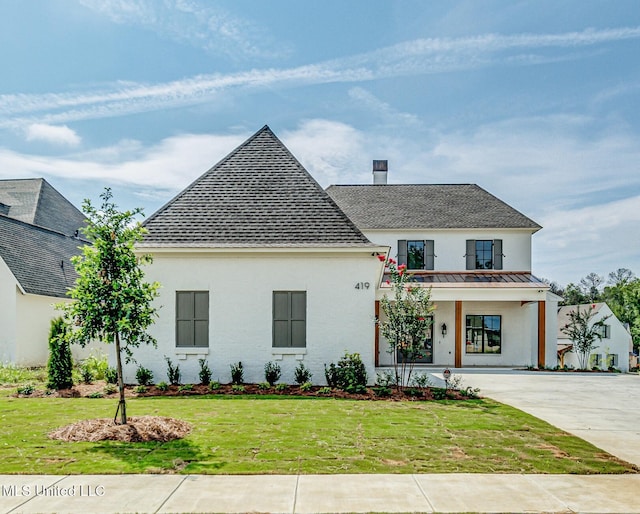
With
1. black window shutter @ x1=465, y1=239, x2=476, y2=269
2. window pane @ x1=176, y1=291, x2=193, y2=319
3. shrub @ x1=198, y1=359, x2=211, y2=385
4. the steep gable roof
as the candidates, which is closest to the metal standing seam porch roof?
black window shutter @ x1=465, y1=239, x2=476, y2=269

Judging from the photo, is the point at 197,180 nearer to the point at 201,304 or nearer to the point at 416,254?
the point at 201,304

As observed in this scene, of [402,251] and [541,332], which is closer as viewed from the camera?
[541,332]

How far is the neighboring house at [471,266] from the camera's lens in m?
22.8

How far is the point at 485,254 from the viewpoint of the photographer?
77.8 feet

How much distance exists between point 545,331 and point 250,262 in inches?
569

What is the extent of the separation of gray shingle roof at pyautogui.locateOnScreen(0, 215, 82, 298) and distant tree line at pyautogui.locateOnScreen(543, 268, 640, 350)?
68.0 feet

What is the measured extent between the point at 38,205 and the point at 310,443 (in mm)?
27077

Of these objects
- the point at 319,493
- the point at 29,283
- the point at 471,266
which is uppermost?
the point at 471,266

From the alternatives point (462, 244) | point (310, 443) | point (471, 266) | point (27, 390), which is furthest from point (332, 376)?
point (462, 244)

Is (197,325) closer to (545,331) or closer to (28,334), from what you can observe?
(28,334)

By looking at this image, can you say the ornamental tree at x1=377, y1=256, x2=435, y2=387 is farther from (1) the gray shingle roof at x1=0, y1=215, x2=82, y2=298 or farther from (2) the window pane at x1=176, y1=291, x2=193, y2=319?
(1) the gray shingle roof at x1=0, y1=215, x2=82, y2=298

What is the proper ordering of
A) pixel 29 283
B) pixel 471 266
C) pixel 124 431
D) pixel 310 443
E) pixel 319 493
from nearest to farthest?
1. pixel 319 493
2. pixel 310 443
3. pixel 124 431
4. pixel 29 283
5. pixel 471 266

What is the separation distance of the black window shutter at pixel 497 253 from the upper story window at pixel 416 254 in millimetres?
2827

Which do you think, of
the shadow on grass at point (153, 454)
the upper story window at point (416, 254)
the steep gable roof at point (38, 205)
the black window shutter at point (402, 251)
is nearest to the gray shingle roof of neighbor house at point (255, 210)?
the shadow on grass at point (153, 454)
